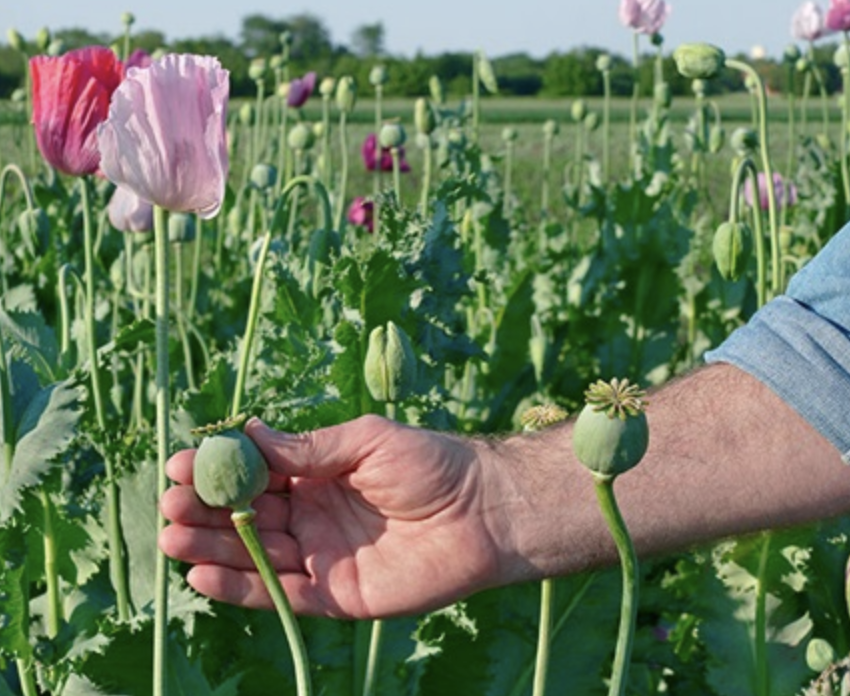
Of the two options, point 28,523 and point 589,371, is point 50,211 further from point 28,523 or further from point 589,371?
point 28,523

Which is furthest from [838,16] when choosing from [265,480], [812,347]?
[265,480]

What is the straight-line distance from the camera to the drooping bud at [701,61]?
161 cm

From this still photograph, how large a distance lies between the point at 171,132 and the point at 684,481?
0.44m

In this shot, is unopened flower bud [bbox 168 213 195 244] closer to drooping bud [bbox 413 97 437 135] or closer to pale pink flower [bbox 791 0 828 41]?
drooping bud [bbox 413 97 437 135]

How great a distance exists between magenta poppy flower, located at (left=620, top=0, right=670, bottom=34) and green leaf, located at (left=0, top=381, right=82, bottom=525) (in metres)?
2.42

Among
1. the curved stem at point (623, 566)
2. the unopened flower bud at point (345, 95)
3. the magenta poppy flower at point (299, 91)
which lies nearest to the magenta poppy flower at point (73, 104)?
the curved stem at point (623, 566)

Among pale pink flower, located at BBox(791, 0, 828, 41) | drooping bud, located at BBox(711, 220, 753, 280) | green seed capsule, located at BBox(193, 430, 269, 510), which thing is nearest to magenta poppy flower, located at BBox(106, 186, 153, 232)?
drooping bud, located at BBox(711, 220, 753, 280)

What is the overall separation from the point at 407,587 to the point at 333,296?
73 centimetres

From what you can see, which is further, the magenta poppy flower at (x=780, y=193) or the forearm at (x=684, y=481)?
the magenta poppy flower at (x=780, y=193)

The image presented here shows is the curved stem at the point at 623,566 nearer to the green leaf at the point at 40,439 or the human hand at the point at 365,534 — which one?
the human hand at the point at 365,534

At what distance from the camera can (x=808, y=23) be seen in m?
4.09

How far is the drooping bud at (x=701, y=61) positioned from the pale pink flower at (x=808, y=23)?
8.26ft

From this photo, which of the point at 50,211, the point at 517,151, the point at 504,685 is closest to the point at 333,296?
the point at 504,685

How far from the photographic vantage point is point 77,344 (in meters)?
2.10
